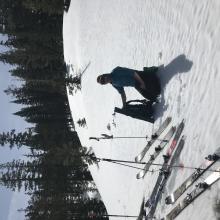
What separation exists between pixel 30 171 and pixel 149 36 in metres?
25.7

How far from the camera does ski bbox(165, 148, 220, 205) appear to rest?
9.10 meters

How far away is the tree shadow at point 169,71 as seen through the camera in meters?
11.8

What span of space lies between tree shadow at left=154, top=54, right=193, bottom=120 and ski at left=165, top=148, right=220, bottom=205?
2.88 m

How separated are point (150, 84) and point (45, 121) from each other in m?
40.5

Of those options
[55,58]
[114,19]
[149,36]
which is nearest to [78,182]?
[55,58]

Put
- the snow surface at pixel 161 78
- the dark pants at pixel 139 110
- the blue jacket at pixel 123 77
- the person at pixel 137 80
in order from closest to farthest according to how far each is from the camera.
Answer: the snow surface at pixel 161 78
the person at pixel 137 80
the blue jacket at pixel 123 77
the dark pants at pixel 139 110

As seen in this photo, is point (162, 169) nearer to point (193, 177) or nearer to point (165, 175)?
point (165, 175)

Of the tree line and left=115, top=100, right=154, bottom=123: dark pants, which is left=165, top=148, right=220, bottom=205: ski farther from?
the tree line

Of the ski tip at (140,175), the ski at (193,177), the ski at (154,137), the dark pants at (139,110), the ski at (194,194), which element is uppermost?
the dark pants at (139,110)

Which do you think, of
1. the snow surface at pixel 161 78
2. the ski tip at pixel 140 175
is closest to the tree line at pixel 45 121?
the snow surface at pixel 161 78

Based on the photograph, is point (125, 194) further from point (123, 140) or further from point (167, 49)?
point (167, 49)

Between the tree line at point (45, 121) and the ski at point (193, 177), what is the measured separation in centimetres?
1839

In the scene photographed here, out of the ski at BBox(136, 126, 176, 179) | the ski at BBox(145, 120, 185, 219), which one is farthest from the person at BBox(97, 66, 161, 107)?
the ski at BBox(145, 120, 185, 219)

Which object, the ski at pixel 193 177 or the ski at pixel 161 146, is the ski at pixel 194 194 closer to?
the ski at pixel 193 177
